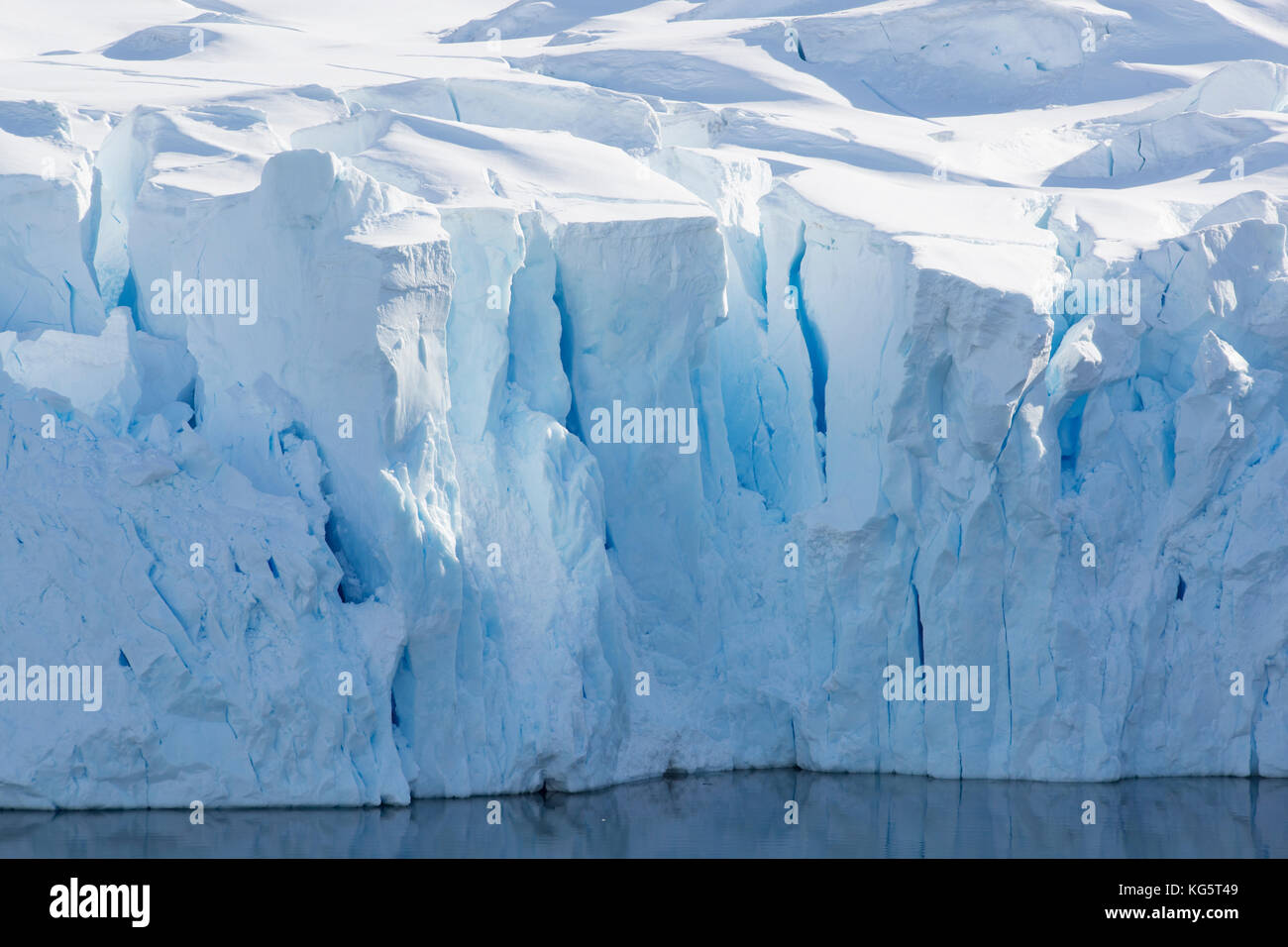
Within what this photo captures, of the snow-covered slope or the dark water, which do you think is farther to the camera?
the snow-covered slope

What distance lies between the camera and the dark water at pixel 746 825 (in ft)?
31.8

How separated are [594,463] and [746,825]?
8.63 ft

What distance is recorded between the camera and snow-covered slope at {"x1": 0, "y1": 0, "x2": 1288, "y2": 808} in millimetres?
10578

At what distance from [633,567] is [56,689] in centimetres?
385

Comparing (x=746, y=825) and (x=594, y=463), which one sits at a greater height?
(x=594, y=463)

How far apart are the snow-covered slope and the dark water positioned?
11.2 inches

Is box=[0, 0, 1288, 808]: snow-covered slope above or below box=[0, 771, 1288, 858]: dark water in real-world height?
above

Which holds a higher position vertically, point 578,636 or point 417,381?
point 417,381

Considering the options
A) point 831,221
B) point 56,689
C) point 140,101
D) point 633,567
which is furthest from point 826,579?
point 140,101

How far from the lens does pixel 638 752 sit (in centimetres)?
1178

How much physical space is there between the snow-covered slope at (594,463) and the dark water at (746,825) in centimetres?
28

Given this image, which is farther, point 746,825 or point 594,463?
point 594,463

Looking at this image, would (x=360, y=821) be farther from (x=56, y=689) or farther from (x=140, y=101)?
(x=140, y=101)

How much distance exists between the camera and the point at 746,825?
10.5 m
